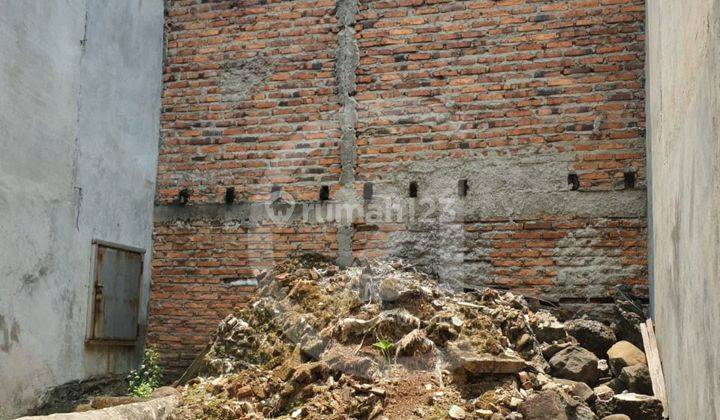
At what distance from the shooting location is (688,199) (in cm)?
328

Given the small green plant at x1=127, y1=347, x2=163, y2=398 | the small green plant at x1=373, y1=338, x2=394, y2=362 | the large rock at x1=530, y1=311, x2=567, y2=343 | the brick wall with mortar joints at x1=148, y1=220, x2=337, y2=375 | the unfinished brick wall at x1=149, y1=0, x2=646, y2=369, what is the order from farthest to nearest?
the brick wall with mortar joints at x1=148, y1=220, x2=337, y2=375
the small green plant at x1=127, y1=347, x2=163, y2=398
the unfinished brick wall at x1=149, y1=0, x2=646, y2=369
the large rock at x1=530, y1=311, x2=567, y2=343
the small green plant at x1=373, y1=338, x2=394, y2=362

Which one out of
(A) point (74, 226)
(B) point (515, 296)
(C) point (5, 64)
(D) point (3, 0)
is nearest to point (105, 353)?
(A) point (74, 226)

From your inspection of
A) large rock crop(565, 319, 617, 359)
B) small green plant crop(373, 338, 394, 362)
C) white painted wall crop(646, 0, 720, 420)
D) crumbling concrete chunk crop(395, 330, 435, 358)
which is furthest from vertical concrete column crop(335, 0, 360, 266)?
white painted wall crop(646, 0, 720, 420)

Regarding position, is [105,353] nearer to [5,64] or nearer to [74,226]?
[74,226]

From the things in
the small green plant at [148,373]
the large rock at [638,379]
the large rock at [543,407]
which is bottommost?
the small green plant at [148,373]

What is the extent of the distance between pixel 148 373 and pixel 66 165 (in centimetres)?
235

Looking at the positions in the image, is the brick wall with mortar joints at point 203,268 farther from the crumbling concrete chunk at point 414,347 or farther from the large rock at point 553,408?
the large rock at point 553,408

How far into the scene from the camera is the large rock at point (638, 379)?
5121 mm

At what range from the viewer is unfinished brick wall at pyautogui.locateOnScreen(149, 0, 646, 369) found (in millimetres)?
6559

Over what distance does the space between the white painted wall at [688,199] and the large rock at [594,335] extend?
0.78m

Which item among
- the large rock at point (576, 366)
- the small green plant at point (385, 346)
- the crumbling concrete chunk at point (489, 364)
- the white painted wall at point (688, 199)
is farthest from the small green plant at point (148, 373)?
the white painted wall at point (688, 199)

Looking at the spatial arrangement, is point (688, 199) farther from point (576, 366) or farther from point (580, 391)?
point (576, 366)

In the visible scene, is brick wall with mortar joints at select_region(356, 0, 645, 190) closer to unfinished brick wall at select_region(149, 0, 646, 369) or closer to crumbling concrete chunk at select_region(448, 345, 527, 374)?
unfinished brick wall at select_region(149, 0, 646, 369)

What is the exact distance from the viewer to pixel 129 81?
23.8 ft
